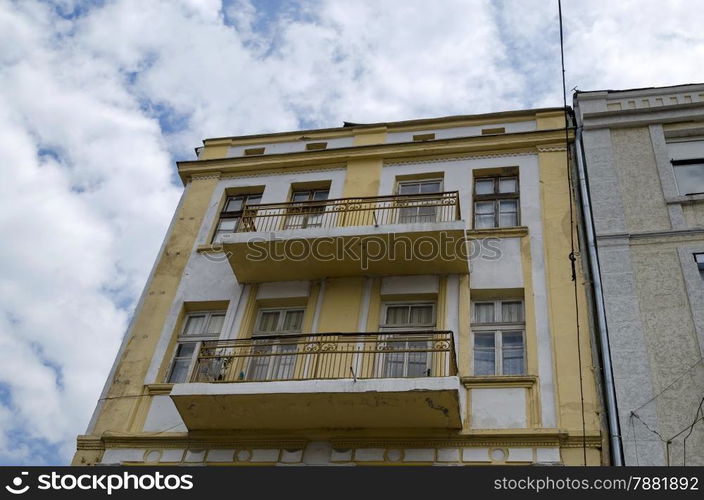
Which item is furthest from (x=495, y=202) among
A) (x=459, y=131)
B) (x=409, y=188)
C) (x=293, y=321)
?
(x=293, y=321)

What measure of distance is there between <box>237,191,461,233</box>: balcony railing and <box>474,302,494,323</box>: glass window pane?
1.71 m

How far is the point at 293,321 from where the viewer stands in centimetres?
1198

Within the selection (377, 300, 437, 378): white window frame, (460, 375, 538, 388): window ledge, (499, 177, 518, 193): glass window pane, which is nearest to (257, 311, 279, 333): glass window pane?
(377, 300, 437, 378): white window frame

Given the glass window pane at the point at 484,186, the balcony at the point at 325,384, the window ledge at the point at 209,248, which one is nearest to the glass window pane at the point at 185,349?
the balcony at the point at 325,384

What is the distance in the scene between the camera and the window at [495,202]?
1270 cm

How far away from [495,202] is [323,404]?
17.9 feet

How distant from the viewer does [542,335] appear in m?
10.6

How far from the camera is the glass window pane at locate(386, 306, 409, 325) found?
37.7 ft

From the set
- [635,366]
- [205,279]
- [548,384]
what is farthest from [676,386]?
[205,279]

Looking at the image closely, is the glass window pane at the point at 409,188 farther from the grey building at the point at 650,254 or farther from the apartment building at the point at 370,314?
the grey building at the point at 650,254

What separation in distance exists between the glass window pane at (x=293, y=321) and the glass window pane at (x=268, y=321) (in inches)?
7.0

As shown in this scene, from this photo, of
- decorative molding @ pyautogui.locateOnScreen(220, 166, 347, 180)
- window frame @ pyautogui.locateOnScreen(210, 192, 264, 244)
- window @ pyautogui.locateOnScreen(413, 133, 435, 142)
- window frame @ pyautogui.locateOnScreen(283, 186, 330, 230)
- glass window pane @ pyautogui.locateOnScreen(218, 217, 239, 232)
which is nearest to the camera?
window frame @ pyautogui.locateOnScreen(283, 186, 330, 230)

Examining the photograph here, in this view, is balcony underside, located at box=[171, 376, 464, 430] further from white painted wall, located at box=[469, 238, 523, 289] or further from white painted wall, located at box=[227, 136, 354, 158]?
white painted wall, located at box=[227, 136, 354, 158]
